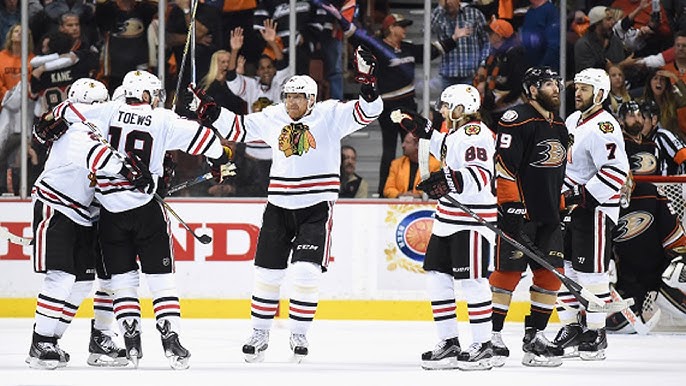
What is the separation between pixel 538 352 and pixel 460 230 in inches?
29.3

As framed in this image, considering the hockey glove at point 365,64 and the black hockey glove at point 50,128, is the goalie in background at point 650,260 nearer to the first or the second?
the hockey glove at point 365,64

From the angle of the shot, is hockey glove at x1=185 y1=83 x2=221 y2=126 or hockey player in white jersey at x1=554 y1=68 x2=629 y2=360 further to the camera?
hockey player in white jersey at x1=554 y1=68 x2=629 y2=360

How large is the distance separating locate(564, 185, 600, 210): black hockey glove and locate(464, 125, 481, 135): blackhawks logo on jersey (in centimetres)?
95

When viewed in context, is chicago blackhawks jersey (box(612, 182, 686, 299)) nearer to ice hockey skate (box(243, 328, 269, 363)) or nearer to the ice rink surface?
the ice rink surface

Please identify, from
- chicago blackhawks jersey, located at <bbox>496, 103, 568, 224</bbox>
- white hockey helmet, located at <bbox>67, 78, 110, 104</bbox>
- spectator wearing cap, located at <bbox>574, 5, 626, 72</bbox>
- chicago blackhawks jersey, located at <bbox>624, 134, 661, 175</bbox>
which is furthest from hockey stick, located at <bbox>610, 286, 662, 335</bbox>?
white hockey helmet, located at <bbox>67, 78, 110, 104</bbox>

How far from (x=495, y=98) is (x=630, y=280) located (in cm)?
152

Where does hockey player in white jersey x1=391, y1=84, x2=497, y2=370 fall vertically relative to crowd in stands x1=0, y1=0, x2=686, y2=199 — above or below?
below

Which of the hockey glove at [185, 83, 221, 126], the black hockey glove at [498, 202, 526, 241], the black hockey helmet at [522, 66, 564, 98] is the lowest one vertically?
the black hockey glove at [498, 202, 526, 241]

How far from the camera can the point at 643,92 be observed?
9781 millimetres

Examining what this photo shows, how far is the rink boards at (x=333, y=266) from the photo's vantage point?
31.5 feet

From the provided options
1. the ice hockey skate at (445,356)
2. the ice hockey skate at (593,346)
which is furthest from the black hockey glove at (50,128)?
the ice hockey skate at (593,346)

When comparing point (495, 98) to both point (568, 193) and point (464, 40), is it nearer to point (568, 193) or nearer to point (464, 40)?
point (464, 40)

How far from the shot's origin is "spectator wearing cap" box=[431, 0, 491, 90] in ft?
32.5

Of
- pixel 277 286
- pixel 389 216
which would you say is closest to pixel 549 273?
pixel 277 286
